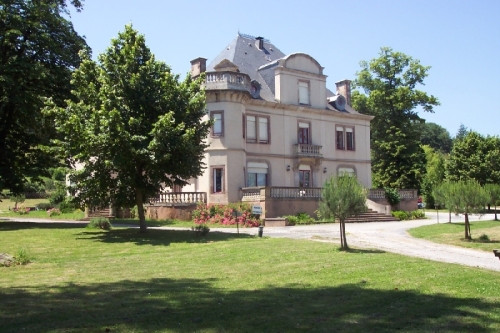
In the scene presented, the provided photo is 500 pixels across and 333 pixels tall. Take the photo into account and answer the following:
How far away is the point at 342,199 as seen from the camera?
16.7m

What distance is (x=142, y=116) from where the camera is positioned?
21.3 meters

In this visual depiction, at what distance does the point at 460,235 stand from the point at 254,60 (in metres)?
24.7

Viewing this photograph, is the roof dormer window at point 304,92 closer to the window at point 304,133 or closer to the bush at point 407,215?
the window at point 304,133

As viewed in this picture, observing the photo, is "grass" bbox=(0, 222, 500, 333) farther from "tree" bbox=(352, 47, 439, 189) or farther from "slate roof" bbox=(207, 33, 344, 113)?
"tree" bbox=(352, 47, 439, 189)

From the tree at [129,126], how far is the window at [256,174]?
15.0 meters

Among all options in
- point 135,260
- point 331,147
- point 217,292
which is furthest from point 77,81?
point 331,147

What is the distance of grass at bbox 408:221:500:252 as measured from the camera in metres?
20.2

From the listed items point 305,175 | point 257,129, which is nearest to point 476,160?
point 305,175

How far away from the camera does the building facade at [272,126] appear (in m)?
35.0

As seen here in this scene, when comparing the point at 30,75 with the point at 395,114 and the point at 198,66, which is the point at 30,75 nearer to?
the point at 198,66

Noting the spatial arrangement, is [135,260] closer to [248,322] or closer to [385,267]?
[385,267]

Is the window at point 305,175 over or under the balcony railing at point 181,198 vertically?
over

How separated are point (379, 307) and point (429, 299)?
1243 millimetres

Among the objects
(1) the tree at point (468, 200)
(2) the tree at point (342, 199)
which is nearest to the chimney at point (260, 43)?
(1) the tree at point (468, 200)
